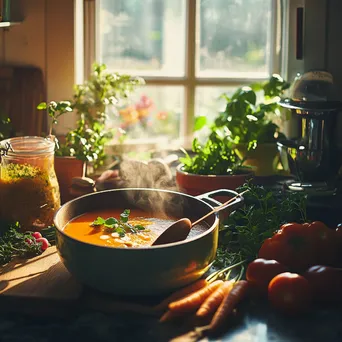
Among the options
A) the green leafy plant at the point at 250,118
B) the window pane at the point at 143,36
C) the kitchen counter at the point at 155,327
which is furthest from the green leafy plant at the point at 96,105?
the kitchen counter at the point at 155,327

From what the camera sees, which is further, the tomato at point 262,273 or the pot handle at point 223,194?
the pot handle at point 223,194

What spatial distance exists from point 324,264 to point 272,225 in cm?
19

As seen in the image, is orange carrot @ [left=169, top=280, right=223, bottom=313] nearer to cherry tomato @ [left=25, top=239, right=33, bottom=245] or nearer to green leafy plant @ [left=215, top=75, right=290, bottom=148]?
cherry tomato @ [left=25, top=239, right=33, bottom=245]

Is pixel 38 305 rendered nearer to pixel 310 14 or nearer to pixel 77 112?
pixel 77 112

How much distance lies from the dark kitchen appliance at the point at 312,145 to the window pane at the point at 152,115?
58 centimetres

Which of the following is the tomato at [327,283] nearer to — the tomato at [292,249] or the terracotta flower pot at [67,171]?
the tomato at [292,249]

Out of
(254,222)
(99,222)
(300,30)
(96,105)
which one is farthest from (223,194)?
(300,30)

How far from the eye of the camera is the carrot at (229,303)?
132 cm

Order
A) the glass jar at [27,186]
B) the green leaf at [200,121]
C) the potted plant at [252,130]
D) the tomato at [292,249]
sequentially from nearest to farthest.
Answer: the tomato at [292,249]
the glass jar at [27,186]
the potted plant at [252,130]
the green leaf at [200,121]

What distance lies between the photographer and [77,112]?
7.11ft

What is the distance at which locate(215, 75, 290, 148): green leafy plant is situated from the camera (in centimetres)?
214

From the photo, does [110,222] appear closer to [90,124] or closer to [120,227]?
[120,227]

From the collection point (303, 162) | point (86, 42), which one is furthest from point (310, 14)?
point (86, 42)

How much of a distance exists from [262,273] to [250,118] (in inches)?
29.9
